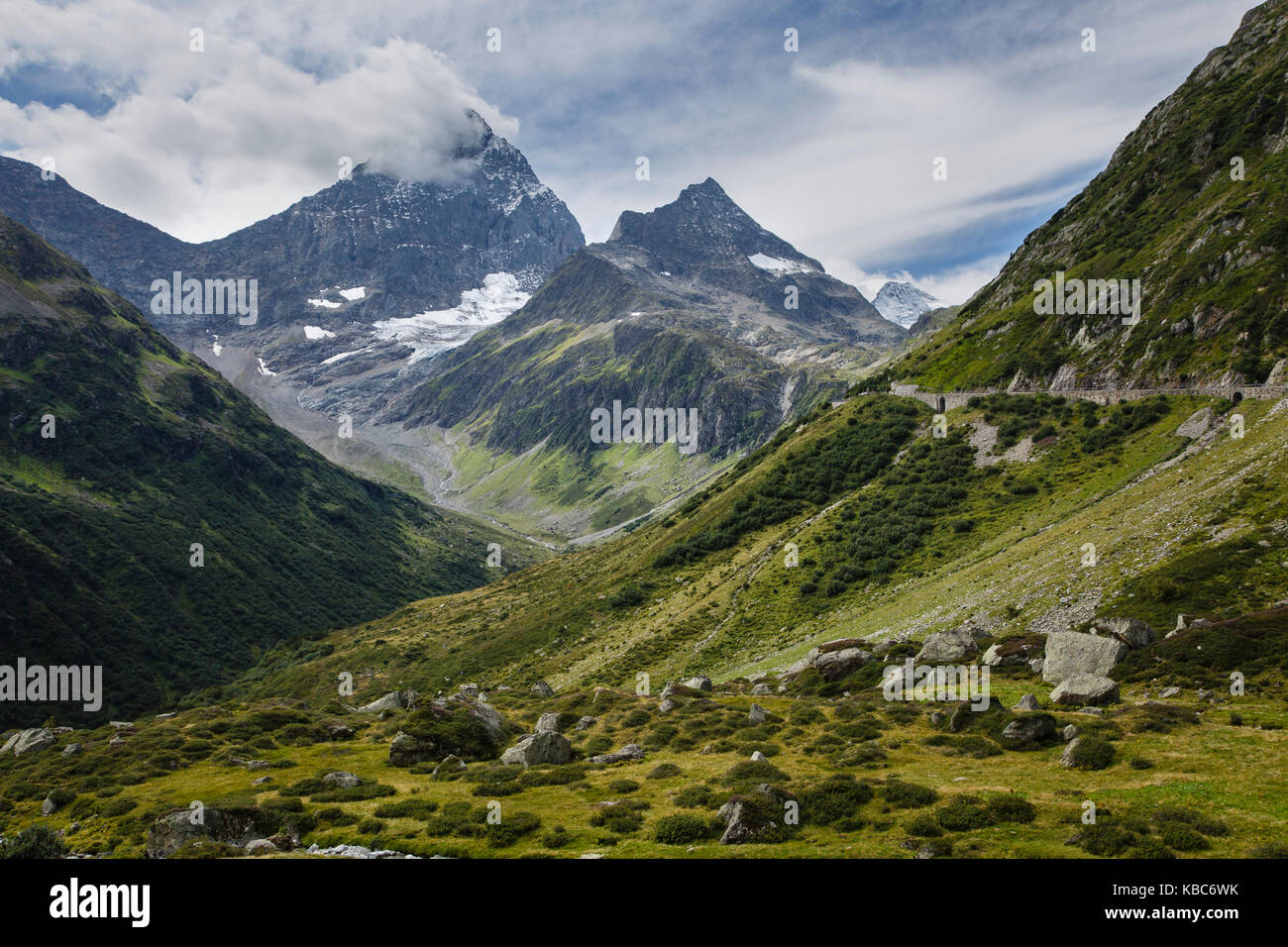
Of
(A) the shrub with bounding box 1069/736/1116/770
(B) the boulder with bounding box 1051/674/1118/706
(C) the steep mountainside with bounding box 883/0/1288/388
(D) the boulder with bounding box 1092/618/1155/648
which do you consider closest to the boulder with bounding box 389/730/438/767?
(A) the shrub with bounding box 1069/736/1116/770

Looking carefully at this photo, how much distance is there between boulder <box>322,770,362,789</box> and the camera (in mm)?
31609

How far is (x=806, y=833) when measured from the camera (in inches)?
836

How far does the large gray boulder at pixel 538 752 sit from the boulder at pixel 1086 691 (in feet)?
83.1

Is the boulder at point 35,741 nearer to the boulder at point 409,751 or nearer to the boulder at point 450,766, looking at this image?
the boulder at point 409,751

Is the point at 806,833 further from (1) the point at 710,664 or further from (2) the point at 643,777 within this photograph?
(1) the point at 710,664

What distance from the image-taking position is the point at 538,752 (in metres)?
34.7

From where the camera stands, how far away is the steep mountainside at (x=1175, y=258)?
79.2 m

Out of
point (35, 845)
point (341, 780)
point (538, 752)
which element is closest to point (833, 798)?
point (538, 752)

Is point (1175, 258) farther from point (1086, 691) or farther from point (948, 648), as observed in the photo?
point (1086, 691)

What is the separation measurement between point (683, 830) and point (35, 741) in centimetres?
5022

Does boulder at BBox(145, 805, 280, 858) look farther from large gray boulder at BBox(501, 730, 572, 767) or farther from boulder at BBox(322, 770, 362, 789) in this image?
large gray boulder at BBox(501, 730, 572, 767)

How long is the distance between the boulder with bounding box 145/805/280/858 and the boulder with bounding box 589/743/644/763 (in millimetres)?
15102
